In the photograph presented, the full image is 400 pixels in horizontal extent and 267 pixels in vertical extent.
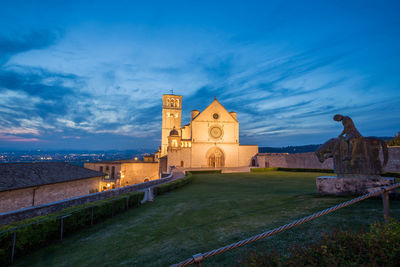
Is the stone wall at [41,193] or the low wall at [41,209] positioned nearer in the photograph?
the low wall at [41,209]

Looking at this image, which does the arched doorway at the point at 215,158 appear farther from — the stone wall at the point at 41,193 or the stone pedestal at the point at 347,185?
the stone pedestal at the point at 347,185

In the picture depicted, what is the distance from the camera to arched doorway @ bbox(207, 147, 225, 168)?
40.3 meters

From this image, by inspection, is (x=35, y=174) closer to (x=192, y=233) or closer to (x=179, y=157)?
(x=192, y=233)

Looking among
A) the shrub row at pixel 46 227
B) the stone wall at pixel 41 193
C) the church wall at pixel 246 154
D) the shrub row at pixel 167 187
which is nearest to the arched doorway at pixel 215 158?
the church wall at pixel 246 154

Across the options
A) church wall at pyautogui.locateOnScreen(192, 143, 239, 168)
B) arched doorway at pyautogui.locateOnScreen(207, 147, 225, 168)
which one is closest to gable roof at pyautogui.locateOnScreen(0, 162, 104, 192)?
church wall at pyautogui.locateOnScreen(192, 143, 239, 168)

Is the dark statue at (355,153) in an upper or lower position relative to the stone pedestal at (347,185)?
upper

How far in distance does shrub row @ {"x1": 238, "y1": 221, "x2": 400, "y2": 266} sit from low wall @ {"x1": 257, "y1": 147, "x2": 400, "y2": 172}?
26.2 metres

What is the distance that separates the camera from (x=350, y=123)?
8.89 m

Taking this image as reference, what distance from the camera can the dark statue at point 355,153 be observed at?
805 centimetres

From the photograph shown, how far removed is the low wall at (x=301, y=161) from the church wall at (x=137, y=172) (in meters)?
23.1

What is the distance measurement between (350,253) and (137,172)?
42.2 metres

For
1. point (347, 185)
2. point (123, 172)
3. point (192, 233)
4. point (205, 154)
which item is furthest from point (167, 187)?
point (123, 172)

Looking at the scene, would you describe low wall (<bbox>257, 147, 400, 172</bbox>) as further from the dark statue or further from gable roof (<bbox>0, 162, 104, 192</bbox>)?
gable roof (<bbox>0, 162, 104, 192</bbox>)

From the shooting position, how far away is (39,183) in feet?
52.7
